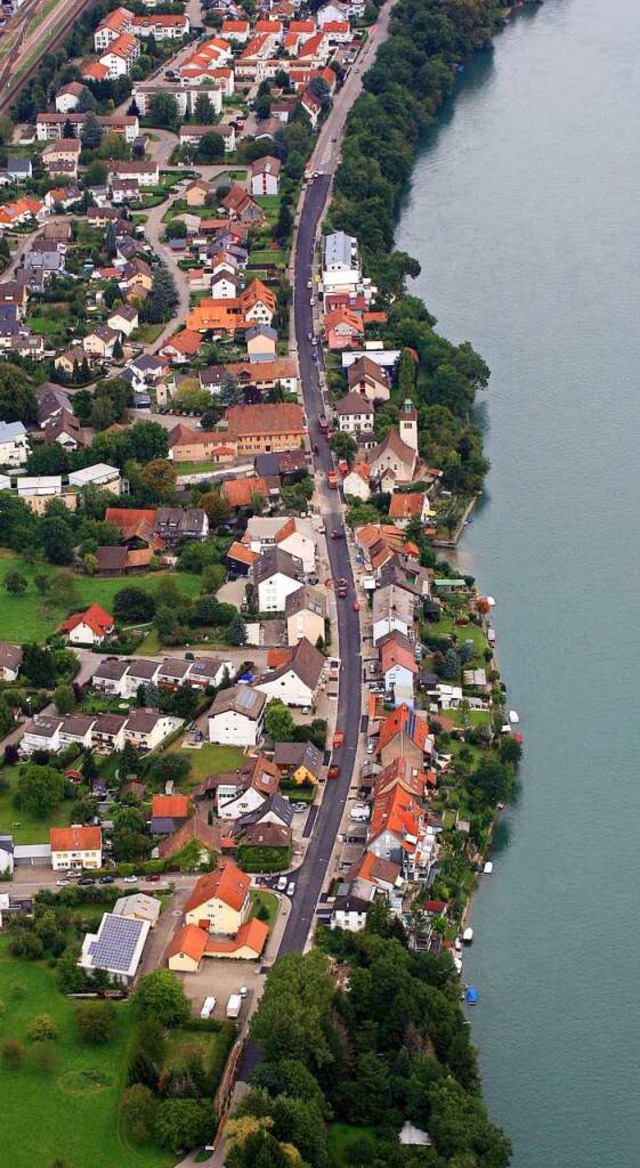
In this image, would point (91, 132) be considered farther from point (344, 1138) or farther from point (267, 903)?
point (344, 1138)

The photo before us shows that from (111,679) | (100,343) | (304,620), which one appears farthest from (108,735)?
(100,343)

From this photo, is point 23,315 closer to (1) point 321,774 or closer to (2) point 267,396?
(2) point 267,396

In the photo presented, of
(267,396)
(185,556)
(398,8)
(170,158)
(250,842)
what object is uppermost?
(398,8)

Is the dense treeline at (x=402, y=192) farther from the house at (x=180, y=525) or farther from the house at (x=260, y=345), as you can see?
the house at (x=180, y=525)

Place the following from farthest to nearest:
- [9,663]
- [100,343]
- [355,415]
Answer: [100,343] → [355,415] → [9,663]

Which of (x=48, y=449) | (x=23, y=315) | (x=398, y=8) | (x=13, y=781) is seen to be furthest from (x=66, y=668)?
(x=398, y=8)

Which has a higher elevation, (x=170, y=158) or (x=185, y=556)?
(x=170, y=158)
